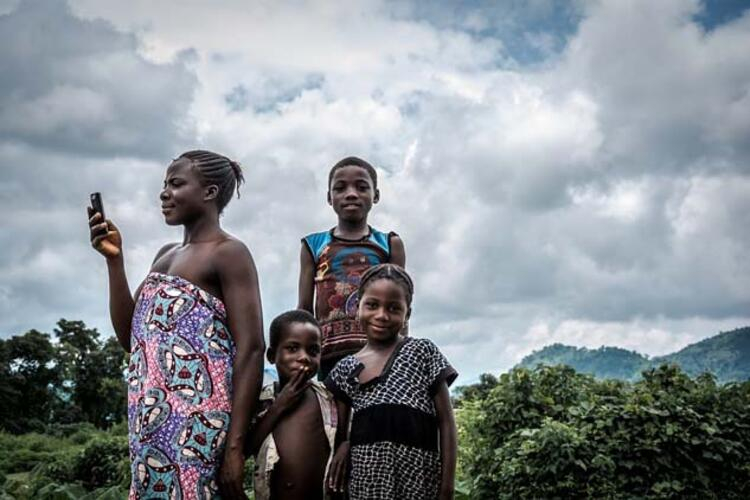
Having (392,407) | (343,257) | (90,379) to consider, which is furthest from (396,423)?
(90,379)

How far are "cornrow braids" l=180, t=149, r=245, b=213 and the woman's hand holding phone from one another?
16.0 inches

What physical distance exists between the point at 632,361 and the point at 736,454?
555 feet

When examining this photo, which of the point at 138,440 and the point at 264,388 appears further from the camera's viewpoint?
the point at 264,388

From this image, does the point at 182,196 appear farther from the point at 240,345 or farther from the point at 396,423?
the point at 396,423

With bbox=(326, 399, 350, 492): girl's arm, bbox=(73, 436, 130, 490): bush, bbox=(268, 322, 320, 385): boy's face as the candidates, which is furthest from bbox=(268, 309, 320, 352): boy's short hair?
bbox=(73, 436, 130, 490): bush

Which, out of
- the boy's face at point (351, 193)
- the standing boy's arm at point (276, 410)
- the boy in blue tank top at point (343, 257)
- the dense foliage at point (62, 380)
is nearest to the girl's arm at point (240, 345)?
the standing boy's arm at point (276, 410)

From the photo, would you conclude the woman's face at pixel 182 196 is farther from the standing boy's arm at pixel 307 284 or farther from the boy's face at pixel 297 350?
the standing boy's arm at pixel 307 284

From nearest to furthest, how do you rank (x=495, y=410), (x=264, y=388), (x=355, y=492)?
(x=355, y=492), (x=264, y=388), (x=495, y=410)

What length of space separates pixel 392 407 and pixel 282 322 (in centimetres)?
62

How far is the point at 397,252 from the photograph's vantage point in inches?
154

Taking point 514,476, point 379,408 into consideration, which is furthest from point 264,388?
point 514,476

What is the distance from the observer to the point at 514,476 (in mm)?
7277

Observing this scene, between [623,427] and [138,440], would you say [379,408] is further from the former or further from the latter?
[623,427]

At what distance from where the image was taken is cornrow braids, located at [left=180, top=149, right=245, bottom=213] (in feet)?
10.0
